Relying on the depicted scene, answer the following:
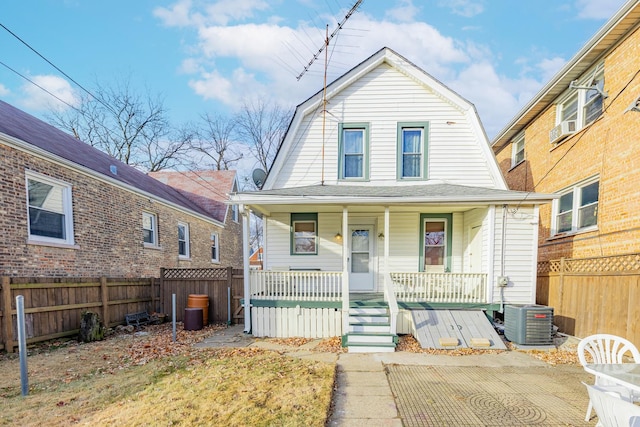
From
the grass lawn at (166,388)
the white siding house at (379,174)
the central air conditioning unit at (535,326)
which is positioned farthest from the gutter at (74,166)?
the central air conditioning unit at (535,326)

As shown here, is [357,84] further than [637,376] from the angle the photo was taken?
Yes

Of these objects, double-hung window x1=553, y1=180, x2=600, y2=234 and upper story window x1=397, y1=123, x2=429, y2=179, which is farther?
upper story window x1=397, y1=123, x2=429, y2=179

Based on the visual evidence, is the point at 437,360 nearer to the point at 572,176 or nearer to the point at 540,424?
the point at 540,424

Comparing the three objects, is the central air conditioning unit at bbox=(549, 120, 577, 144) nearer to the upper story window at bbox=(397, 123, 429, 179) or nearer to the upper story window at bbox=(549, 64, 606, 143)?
the upper story window at bbox=(549, 64, 606, 143)

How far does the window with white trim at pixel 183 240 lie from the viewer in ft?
42.7

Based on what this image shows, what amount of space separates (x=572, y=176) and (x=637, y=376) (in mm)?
7442

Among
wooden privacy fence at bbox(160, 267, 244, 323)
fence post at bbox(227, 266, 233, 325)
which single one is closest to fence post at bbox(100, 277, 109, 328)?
wooden privacy fence at bbox(160, 267, 244, 323)

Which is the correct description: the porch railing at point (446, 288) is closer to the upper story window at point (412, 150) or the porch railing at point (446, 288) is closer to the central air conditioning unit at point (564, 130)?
the upper story window at point (412, 150)

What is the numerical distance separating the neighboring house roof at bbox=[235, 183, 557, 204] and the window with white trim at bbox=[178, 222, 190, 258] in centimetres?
788

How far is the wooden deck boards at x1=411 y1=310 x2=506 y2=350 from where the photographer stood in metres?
5.88

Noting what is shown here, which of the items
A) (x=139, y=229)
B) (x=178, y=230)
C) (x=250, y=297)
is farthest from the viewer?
(x=178, y=230)

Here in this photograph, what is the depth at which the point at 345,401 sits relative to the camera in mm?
3605

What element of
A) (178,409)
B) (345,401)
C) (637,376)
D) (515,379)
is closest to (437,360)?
(515,379)

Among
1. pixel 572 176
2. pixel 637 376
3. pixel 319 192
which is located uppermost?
pixel 572 176
